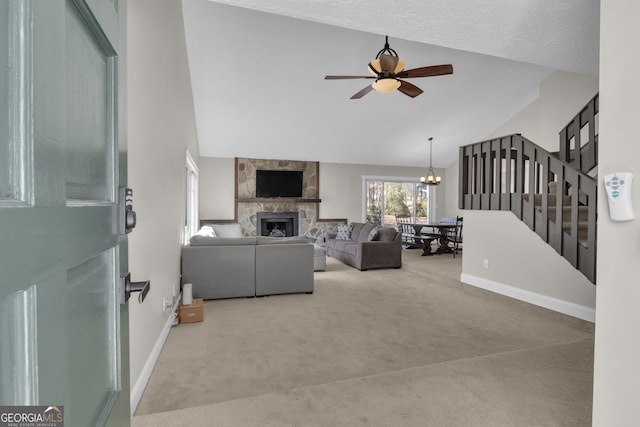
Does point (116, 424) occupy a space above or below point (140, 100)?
below

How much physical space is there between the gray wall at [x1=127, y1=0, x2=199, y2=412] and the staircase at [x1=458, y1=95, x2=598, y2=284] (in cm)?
370

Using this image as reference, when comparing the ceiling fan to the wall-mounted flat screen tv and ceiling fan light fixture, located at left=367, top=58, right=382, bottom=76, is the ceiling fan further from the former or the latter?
the wall-mounted flat screen tv

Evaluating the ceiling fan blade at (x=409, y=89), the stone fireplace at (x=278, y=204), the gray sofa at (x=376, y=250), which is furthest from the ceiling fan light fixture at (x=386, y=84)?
the stone fireplace at (x=278, y=204)

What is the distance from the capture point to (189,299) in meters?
3.47

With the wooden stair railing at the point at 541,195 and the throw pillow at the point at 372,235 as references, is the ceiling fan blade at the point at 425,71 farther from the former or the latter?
the throw pillow at the point at 372,235

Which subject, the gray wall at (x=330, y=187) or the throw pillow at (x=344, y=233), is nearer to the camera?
the throw pillow at (x=344, y=233)

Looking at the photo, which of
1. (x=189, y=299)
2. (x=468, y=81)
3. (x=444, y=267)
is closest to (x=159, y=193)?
(x=189, y=299)

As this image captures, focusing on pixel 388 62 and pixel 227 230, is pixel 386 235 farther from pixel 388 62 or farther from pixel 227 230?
pixel 388 62

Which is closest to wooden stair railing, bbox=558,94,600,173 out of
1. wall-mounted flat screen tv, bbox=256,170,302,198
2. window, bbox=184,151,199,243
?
window, bbox=184,151,199,243

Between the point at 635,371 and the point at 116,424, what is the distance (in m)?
1.77

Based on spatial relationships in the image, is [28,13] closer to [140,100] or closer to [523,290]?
[140,100]

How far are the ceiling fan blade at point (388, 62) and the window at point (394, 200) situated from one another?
5.94 meters

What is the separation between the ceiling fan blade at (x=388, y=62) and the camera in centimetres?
345

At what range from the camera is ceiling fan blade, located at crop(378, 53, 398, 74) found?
3.45m
